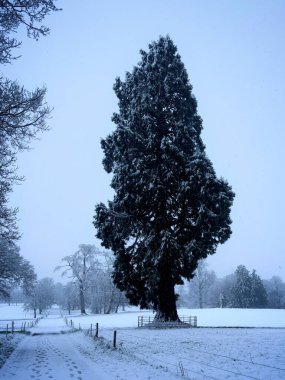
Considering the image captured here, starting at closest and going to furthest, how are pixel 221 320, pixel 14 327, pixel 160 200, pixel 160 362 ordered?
1. pixel 160 362
2. pixel 160 200
3. pixel 14 327
4. pixel 221 320

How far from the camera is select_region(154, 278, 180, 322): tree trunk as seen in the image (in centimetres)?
2292

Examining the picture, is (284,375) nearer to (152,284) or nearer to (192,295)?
(152,284)

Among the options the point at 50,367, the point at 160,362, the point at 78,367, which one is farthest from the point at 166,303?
the point at 50,367

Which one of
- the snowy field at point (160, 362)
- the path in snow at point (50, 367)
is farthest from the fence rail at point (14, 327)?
the snowy field at point (160, 362)

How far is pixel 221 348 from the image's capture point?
524 inches

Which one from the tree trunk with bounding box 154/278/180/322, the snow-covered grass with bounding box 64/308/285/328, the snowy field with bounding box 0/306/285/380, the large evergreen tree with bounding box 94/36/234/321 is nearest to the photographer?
the snowy field with bounding box 0/306/285/380

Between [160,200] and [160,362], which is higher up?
[160,200]

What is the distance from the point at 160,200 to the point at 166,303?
721 cm

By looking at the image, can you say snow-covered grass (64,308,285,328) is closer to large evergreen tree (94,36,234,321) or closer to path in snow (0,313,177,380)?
large evergreen tree (94,36,234,321)

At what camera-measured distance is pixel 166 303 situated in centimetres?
2311

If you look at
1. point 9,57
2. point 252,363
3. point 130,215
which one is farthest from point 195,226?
point 9,57

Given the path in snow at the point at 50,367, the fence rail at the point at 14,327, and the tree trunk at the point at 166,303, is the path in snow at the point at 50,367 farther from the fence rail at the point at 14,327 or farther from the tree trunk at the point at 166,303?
the fence rail at the point at 14,327

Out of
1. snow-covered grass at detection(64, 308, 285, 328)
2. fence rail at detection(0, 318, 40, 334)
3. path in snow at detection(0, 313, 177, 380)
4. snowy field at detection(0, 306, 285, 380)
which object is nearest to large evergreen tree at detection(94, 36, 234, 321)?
snowy field at detection(0, 306, 285, 380)

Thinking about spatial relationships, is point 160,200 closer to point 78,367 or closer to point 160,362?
point 160,362
